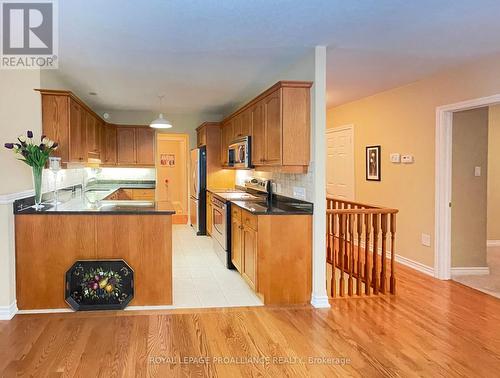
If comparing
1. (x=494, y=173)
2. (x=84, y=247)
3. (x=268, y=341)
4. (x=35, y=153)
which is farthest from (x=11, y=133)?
(x=494, y=173)

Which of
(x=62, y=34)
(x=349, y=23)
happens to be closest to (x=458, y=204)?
(x=349, y=23)

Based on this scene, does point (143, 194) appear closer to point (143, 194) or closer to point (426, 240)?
point (143, 194)

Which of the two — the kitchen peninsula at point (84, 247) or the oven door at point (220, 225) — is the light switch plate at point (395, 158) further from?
the kitchen peninsula at point (84, 247)

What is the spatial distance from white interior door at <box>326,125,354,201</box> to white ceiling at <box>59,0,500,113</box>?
5.19 ft

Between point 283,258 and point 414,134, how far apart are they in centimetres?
275

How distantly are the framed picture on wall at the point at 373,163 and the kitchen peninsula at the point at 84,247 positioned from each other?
3711mm

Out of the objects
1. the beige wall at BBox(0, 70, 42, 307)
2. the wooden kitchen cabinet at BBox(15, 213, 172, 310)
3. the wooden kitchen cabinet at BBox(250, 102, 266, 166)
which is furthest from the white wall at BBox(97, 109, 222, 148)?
the wooden kitchen cabinet at BBox(15, 213, 172, 310)

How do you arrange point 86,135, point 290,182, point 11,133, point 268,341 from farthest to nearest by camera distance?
1. point 86,135
2. point 290,182
3. point 11,133
4. point 268,341

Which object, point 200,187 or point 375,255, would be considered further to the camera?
point 200,187

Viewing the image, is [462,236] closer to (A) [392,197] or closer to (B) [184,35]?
(A) [392,197]

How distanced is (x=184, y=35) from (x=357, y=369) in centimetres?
Answer: 289

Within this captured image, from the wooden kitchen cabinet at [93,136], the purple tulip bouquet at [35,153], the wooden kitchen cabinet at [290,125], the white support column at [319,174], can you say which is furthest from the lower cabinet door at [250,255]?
the wooden kitchen cabinet at [93,136]

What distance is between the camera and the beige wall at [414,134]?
4738 millimetres

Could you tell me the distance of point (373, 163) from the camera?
Result: 6.66m
